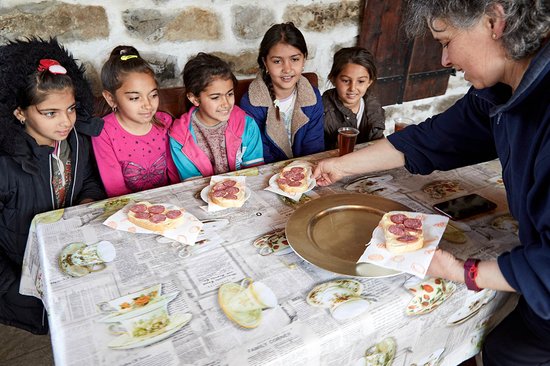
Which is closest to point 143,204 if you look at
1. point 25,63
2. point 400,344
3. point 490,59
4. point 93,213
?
point 93,213

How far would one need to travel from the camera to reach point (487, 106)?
123 cm

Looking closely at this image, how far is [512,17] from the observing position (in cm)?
86

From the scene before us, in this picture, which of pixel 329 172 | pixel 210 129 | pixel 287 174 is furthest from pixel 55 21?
pixel 329 172

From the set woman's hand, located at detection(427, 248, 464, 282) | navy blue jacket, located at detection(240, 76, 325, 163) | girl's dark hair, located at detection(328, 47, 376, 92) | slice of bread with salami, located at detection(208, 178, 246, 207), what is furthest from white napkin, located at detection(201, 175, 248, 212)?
girl's dark hair, located at detection(328, 47, 376, 92)

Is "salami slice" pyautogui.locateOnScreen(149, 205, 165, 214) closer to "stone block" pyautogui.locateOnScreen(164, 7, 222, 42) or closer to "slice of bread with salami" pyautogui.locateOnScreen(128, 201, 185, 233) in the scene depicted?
"slice of bread with salami" pyautogui.locateOnScreen(128, 201, 185, 233)

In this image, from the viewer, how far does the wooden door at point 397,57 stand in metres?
2.76

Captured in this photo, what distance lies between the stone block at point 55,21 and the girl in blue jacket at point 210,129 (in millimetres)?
558

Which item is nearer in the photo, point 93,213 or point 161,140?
point 93,213

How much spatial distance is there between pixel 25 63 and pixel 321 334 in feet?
4.08

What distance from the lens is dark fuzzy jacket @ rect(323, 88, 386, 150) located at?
2121 mm

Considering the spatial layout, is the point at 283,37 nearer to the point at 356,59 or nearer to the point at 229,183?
the point at 356,59

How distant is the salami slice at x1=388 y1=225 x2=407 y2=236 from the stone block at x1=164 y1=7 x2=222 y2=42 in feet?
5.37

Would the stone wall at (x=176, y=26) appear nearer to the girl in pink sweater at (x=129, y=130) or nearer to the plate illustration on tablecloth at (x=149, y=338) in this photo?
the girl in pink sweater at (x=129, y=130)

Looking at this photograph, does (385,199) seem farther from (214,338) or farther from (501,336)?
(214,338)
